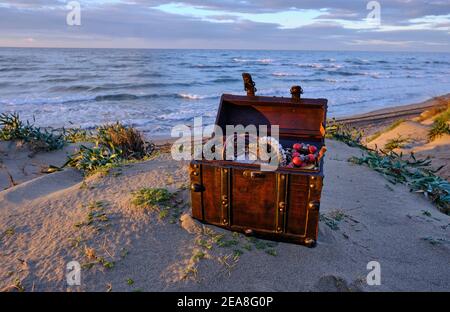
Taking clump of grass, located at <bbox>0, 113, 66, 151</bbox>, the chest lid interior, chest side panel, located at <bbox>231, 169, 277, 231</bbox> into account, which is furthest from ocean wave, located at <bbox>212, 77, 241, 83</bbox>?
chest side panel, located at <bbox>231, 169, 277, 231</bbox>

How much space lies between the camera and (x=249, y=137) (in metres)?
4.16

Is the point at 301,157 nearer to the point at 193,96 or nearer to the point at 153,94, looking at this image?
the point at 193,96

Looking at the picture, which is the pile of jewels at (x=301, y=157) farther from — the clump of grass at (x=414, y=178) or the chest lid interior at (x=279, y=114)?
the clump of grass at (x=414, y=178)

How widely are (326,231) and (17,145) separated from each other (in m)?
7.08

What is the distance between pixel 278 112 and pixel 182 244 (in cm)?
200

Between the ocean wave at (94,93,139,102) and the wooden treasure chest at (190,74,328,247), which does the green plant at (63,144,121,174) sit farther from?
the ocean wave at (94,93,139,102)

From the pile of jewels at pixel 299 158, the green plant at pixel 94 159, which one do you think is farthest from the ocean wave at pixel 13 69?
the pile of jewels at pixel 299 158

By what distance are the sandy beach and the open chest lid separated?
1084 millimetres

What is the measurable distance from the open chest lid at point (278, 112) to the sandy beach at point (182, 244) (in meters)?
1.08

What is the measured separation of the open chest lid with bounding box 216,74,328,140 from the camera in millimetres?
4395

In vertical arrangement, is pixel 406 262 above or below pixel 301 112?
below
